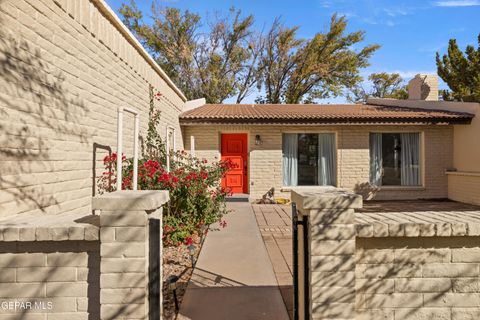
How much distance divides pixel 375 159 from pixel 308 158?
268 centimetres

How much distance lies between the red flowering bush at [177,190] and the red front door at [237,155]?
450 centimetres

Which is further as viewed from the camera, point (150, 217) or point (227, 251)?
point (227, 251)

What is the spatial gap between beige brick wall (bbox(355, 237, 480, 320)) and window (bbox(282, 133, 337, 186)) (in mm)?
9254

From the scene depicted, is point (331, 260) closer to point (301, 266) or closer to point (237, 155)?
point (301, 266)

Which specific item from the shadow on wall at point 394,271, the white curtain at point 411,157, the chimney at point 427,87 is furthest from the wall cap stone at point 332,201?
the chimney at point 427,87

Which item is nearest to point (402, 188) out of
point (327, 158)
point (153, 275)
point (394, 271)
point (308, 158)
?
point (327, 158)

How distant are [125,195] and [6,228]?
3.16ft

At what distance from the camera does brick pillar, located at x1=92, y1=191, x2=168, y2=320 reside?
8.28ft

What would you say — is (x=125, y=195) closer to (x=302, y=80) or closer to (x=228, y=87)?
(x=228, y=87)

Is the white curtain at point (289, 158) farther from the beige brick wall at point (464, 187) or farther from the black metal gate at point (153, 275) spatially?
the black metal gate at point (153, 275)

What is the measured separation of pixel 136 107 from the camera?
692 cm

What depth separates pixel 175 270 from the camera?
196 inches

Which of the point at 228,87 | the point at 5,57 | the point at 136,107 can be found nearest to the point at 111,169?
the point at 136,107

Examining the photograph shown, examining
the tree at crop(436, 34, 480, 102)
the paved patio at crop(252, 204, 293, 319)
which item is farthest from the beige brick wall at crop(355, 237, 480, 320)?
the tree at crop(436, 34, 480, 102)
